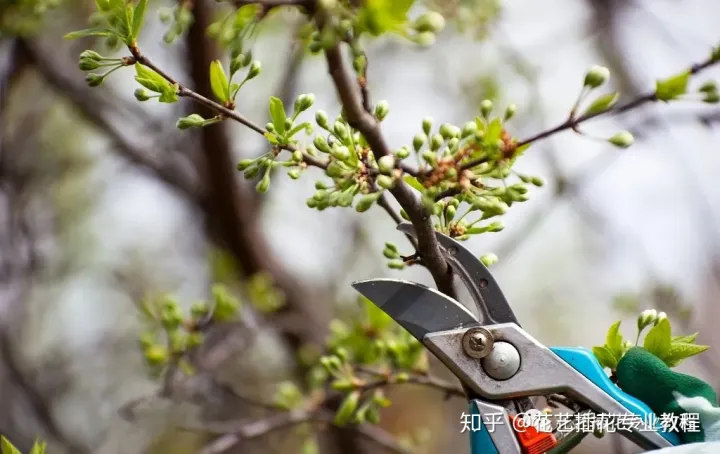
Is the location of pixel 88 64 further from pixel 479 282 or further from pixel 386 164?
pixel 479 282

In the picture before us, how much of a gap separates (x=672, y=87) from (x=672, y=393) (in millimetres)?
287

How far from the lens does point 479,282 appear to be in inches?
A: 23.6

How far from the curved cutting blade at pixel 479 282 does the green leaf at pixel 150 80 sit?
0.25 meters

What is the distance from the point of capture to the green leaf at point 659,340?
60 cm

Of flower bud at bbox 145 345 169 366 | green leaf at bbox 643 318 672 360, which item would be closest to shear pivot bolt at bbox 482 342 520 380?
green leaf at bbox 643 318 672 360

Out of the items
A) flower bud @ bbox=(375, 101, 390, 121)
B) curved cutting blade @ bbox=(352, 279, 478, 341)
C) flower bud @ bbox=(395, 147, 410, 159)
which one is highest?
flower bud @ bbox=(375, 101, 390, 121)

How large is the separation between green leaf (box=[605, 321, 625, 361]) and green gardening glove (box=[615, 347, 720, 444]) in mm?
23

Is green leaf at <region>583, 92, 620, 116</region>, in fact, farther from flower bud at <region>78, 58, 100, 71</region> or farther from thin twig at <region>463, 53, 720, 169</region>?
flower bud at <region>78, 58, 100, 71</region>

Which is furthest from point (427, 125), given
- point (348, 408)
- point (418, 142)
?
point (348, 408)

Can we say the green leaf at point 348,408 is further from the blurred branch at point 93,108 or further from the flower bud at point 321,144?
the blurred branch at point 93,108

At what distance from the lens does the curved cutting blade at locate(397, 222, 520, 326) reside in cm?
57

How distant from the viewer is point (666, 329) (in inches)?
23.6

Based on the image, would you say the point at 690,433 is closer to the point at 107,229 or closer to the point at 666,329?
the point at 666,329

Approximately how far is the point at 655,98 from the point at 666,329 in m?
0.24
